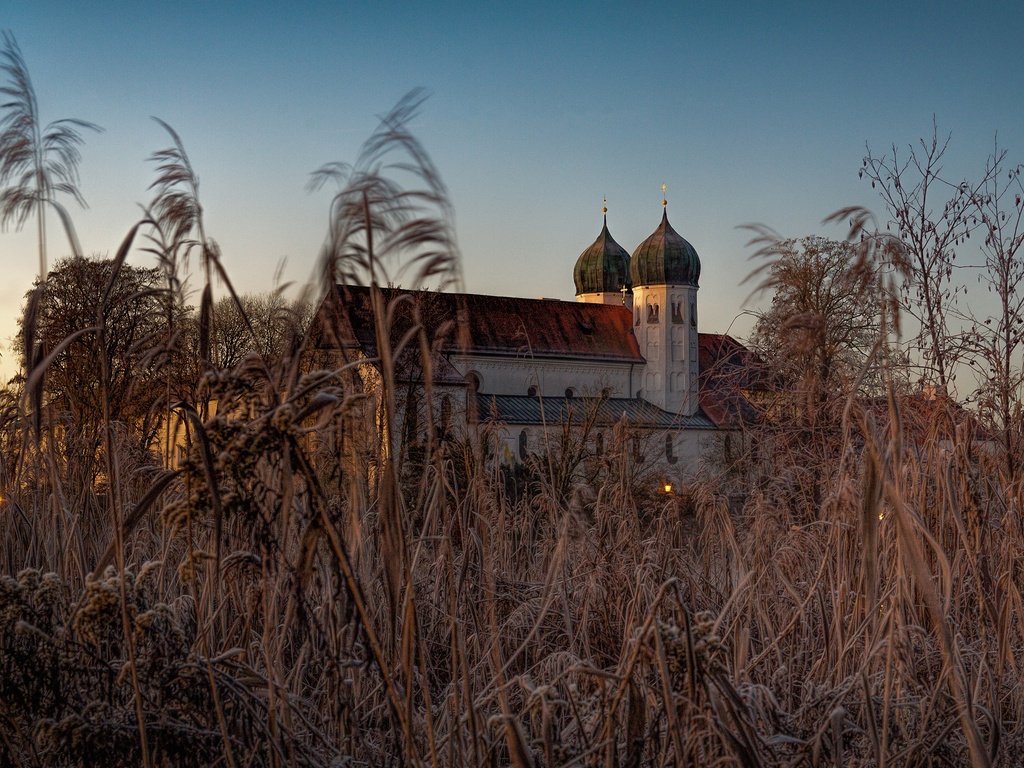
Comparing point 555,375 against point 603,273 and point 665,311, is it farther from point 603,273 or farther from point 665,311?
point 603,273

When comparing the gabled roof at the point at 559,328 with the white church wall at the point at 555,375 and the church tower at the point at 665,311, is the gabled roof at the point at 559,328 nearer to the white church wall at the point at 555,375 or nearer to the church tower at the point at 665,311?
the white church wall at the point at 555,375

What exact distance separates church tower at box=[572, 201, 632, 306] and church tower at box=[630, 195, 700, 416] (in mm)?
6865

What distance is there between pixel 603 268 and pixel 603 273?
33 cm

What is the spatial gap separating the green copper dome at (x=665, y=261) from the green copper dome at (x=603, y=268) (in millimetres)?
6505

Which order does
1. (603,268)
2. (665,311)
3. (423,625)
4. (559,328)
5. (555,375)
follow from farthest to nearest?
(603,268), (665,311), (559,328), (555,375), (423,625)

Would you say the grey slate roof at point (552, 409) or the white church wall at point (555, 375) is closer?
the grey slate roof at point (552, 409)

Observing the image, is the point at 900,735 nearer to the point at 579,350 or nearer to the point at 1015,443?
Answer: the point at 1015,443

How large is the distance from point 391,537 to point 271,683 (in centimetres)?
42

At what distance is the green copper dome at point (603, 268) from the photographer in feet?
241

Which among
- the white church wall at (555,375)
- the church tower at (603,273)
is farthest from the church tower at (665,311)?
the church tower at (603,273)

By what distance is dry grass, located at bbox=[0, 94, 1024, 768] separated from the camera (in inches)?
73.7

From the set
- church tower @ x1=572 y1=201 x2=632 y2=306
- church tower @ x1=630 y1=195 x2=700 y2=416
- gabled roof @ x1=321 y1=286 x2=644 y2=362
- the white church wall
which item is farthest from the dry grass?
church tower @ x1=572 y1=201 x2=632 y2=306

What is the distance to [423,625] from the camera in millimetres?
3918

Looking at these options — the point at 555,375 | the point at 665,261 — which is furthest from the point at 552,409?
the point at 665,261
